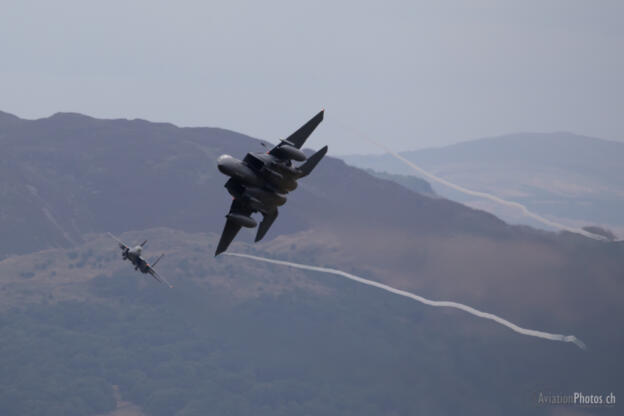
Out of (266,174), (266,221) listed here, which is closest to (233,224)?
(266,221)

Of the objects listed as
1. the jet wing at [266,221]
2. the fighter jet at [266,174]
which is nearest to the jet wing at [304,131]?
the fighter jet at [266,174]

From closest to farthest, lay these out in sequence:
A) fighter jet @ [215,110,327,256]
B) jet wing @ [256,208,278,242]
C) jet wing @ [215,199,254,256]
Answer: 1. fighter jet @ [215,110,327,256]
2. jet wing @ [215,199,254,256]
3. jet wing @ [256,208,278,242]

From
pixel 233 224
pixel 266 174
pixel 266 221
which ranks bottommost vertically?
pixel 233 224

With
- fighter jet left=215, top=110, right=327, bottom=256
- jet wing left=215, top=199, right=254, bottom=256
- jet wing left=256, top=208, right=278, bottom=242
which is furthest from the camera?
jet wing left=256, top=208, right=278, bottom=242

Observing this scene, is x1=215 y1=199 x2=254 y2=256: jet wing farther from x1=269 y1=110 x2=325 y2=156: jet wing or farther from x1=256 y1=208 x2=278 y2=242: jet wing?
x1=269 y1=110 x2=325 y2=156: jet wing

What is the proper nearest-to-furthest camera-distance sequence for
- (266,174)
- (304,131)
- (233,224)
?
1. (266,174)
2. (304,131)
3. (233,224)

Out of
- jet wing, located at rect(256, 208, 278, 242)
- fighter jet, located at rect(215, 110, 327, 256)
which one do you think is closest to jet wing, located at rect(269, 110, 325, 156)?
fighter jet, located at rect(215, 110, 327, 256)

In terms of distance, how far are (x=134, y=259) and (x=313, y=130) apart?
152 feet

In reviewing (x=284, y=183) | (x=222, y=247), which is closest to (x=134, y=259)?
(x=222, y=247)

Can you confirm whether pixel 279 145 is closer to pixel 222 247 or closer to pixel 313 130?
pixel 313 130

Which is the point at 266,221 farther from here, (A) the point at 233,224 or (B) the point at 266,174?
(B) the point at 266,174

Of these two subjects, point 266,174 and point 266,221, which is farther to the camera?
point 266,221

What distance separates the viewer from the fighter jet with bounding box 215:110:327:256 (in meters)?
64.5

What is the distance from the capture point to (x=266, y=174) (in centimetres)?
6519
